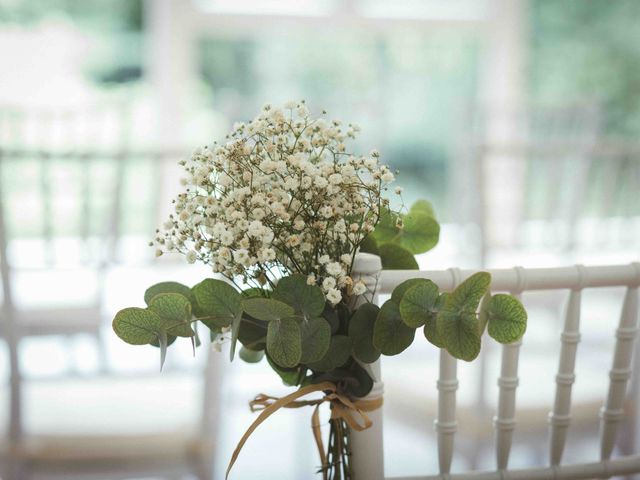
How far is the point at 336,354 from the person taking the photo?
781 mm

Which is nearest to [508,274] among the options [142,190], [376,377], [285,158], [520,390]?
[376,377]

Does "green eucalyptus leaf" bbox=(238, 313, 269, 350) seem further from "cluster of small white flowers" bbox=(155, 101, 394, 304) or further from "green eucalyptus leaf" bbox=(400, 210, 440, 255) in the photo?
"green eucalyptus leaf" bbox=(400, 210, 440, 255)

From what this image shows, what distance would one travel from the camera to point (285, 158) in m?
0.78

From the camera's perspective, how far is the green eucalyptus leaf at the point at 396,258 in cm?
90

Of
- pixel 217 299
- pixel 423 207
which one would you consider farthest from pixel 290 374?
pixel 423 207

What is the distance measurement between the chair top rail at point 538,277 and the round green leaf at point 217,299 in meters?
0.18

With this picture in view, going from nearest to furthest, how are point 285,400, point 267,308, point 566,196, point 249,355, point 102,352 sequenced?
point 267,308 → point 285,400 → point 249,355 → point 102,352 → point 566,196

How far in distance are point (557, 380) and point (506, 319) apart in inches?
10.3

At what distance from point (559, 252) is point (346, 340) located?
1462 mm

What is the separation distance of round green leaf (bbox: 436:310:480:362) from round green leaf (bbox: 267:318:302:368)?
5.3 inches

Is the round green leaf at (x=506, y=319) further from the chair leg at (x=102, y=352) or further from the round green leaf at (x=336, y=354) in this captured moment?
the chair leg at (x=102, y=352)

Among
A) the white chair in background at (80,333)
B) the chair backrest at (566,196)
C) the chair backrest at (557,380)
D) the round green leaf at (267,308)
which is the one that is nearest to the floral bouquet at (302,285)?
the round green leaf at (267,308)

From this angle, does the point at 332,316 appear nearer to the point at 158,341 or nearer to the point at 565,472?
the point at 158,341

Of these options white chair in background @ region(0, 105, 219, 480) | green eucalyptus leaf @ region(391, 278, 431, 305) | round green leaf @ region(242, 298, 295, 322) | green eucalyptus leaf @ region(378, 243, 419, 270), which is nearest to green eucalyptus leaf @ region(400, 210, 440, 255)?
green eucalyptus leaf @ region(378, 243, 419, 270)
